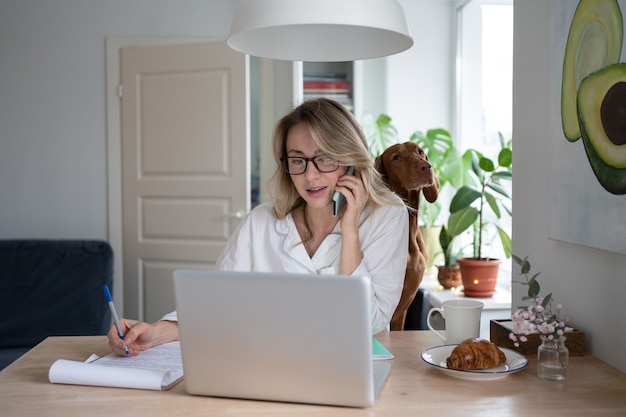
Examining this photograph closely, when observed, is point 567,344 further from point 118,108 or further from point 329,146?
point 118,108

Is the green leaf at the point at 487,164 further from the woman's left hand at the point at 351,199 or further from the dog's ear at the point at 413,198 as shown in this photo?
the woman's left hand at the point at 351,199

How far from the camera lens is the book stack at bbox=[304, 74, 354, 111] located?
398 cm

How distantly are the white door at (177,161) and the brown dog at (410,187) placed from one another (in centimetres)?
180

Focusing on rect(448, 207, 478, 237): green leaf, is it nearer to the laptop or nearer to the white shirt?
the white shirt

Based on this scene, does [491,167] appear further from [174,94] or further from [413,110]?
[174,94]

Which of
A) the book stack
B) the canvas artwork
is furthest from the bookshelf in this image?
the canvas artwork

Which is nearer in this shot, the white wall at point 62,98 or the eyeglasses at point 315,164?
the eyeglasses at point 315,164

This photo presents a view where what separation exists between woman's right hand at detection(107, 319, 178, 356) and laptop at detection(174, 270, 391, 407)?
1.15 feet

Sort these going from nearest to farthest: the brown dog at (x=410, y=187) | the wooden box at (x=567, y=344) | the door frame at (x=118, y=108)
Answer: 1. the wooden box at (x=567, y=344)
2. the brown dog at (x=410, y=187)
3. the door frame at (x=118, y=108)

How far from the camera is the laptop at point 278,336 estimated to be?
1162mm

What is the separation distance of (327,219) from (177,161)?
2.11 metres

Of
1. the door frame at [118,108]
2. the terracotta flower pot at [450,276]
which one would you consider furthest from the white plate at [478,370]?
the door frame at [118,108]

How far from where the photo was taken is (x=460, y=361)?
4.59ft

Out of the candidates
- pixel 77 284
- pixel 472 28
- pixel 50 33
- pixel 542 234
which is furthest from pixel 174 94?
pixel 542 234
